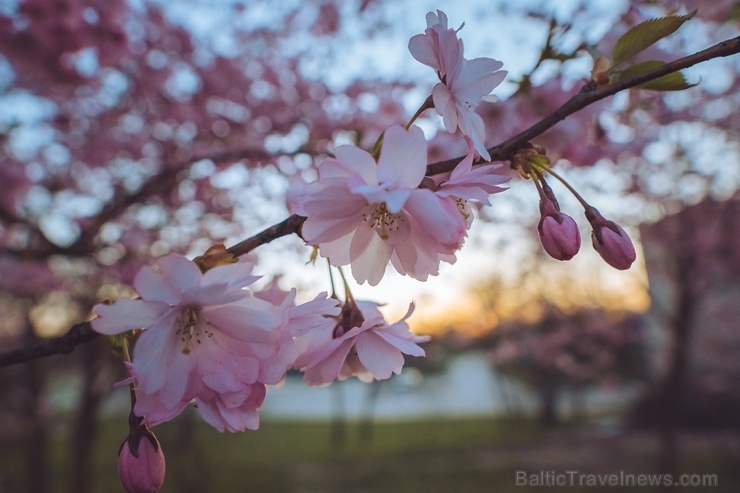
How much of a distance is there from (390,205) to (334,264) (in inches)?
6.3

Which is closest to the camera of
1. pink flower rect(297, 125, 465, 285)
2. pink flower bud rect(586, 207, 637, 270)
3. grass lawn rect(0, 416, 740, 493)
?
pink flower rect(297, 125, 465, 285)

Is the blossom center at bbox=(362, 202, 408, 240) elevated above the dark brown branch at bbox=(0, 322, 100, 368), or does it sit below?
above

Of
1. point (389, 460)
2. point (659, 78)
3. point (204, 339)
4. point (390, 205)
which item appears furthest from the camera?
point (389, 460)

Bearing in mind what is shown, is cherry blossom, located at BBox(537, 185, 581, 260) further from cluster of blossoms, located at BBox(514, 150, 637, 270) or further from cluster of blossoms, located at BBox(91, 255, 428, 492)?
cluster of blossoms, located at BBox(91, 255, 428, 492)

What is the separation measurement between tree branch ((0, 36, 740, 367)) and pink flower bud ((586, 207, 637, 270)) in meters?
0.13

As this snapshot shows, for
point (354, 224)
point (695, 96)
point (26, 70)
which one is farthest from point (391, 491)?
point (354, 224)

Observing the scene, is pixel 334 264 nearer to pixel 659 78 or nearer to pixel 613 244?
pixel 613 244

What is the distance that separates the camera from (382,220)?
59cm

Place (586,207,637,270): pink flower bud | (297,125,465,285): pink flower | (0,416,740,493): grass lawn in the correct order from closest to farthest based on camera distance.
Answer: (297,125,465,285): pink flower
(586,207,637,270): pink flower bud
(0,416,740,493): grass lawn

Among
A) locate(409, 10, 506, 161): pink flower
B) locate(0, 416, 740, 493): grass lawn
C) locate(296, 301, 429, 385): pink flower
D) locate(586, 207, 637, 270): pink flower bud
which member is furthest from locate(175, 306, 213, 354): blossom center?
locate(0, 416, 740, 493): grass lawn

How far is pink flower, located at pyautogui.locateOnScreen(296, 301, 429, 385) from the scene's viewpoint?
2.08ft

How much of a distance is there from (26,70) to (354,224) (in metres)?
2.42

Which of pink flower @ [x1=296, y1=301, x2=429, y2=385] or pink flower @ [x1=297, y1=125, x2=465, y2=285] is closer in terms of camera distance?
pink flower @ [x1=297, y1=125, x2=465, y2=285]

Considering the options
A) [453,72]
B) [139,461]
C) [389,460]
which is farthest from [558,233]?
[389,460]
